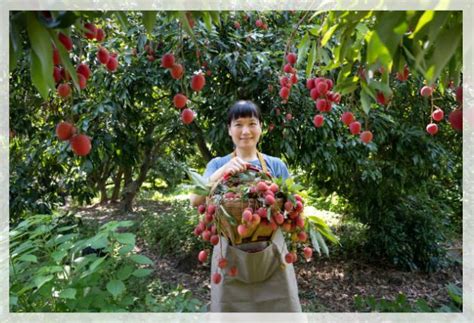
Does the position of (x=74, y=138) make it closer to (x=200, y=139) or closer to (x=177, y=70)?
(x=177, y=70)

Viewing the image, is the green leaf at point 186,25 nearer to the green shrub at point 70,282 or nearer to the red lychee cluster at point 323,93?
the red lychee cluster at point 323,93

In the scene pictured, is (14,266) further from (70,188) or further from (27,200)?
(70,188)

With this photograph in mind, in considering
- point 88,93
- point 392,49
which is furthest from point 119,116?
point 392,49

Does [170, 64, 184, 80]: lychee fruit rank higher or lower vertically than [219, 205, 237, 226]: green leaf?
higher

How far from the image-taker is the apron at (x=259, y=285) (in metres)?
1.14

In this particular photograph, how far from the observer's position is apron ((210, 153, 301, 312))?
1141mm

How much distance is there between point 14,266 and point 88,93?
Result: 1404 mm

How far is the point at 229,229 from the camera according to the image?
1.02 metres

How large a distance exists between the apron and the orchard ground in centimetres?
118

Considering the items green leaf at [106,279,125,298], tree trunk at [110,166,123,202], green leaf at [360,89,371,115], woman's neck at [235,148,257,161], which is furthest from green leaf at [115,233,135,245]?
tree trunk at [110,166,123,202]

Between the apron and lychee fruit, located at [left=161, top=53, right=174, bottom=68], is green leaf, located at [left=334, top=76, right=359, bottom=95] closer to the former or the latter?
lychee fruit, located at [left=161, top=53, right=174, bottom=68]

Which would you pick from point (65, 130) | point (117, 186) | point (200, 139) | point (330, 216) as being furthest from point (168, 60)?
point (117, 186)

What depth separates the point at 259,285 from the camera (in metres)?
1.18

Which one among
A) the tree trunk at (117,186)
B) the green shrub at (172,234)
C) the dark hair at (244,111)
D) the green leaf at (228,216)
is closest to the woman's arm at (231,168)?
the green leaf at (228,216)
